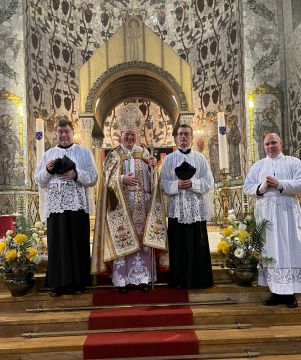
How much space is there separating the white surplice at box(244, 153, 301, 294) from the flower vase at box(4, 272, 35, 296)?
8.41 ft

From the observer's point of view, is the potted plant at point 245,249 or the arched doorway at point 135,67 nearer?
the potted plant at point 245,249

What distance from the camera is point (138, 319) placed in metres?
4.23

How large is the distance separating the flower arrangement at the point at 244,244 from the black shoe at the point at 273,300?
1.26 ft

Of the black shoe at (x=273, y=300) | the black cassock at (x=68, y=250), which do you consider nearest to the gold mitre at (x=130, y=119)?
the black cassock at (x=68, y=250)

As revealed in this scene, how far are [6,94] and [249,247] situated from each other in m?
7.11

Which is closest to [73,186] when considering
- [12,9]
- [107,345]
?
[107,345]

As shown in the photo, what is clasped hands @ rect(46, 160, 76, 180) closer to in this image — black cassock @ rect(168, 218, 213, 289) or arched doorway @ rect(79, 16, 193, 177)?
black cassock @ rect(168, 218, 213, 289)

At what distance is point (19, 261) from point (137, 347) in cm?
169

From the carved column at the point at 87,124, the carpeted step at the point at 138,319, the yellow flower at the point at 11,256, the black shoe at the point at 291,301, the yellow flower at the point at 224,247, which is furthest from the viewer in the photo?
the carved column at the point at 87,124

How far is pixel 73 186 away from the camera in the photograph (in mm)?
4754

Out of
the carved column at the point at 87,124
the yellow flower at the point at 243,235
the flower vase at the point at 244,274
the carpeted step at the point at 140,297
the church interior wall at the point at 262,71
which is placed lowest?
the carpeted step at the point at 140,297

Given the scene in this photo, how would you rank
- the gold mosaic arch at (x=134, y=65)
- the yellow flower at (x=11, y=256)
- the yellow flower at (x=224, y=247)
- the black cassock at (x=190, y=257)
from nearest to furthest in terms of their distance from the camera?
the yellow flower at (x=11, y=256)
the black cassock at (x=190, y=257)
the yellow flower at (x=224, y=247)
the gold mosaic arch at (x=134, y=65)

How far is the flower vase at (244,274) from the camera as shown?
474 centimetres

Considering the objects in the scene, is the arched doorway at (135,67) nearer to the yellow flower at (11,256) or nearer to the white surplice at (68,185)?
the white surplice at (68,185)
